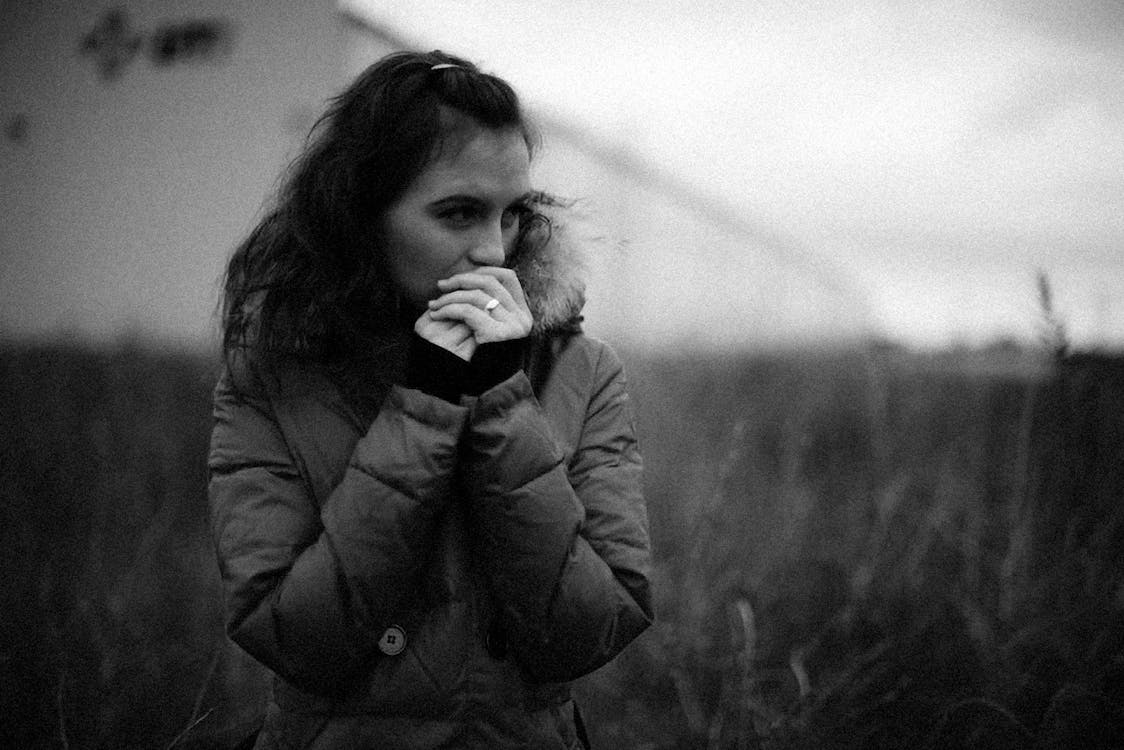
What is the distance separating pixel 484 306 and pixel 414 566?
0.41 m

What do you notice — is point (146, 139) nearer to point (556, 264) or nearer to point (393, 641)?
point (556, 264)

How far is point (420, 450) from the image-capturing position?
3.38ft

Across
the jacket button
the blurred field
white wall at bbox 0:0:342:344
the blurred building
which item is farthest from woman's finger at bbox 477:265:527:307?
white wall at bbox 0:0:342:344

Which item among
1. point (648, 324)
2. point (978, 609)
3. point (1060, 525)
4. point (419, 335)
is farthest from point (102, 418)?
point (1060, 525)

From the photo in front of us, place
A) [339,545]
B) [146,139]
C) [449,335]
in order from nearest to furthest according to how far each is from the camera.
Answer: [339,545] < [449,335] < [146,139]

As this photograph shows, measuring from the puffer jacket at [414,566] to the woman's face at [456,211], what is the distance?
246mm

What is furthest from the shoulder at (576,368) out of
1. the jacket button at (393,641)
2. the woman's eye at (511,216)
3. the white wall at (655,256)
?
the white wall at (655,256)

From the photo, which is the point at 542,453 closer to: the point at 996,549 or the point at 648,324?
the point at 996,549

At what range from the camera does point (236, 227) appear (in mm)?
2887

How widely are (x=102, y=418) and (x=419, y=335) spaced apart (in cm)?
233

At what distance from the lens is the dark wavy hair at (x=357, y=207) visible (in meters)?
1.22

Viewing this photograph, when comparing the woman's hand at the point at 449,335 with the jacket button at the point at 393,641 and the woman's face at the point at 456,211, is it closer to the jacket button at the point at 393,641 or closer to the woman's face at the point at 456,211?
the woman's face at the point at 456,211

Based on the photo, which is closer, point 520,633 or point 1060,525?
point 520,633

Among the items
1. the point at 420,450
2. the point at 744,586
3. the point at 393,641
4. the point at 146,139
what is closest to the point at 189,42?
the point at 146,139
